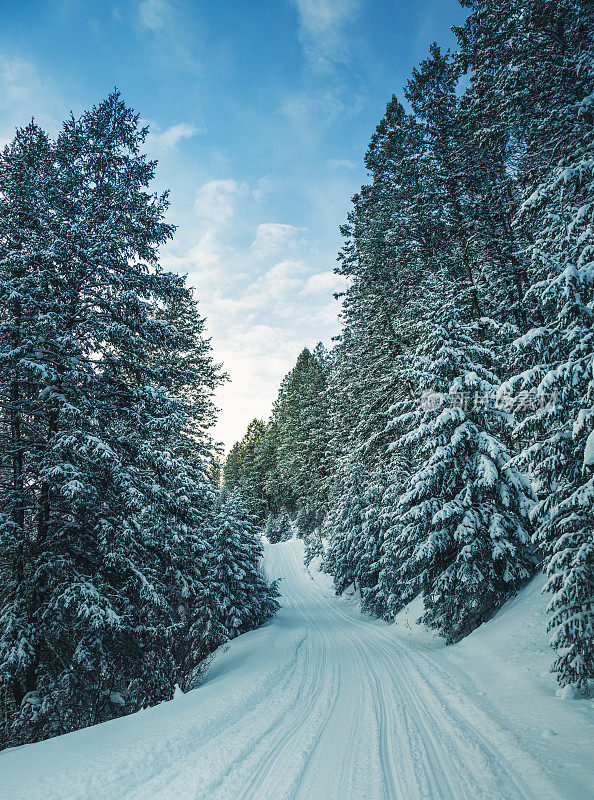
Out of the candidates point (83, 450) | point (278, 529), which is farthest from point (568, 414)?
point (278, 529)

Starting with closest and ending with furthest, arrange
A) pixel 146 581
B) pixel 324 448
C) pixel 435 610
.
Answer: pixel 146 581 → pixel 435 610 → pixel 324 448

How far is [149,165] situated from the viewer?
1122 centimetres

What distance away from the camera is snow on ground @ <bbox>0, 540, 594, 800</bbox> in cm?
388

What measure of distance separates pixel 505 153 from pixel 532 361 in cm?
781

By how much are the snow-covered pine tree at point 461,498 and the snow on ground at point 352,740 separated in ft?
3.78

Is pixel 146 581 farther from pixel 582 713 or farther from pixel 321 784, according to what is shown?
pixel 582 713

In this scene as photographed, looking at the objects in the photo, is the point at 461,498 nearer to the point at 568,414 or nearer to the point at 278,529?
the point at 568,414

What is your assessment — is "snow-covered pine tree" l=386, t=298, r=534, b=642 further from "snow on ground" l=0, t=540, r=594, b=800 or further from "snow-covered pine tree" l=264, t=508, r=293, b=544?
"snow-covered pine tree" l=264, t=508, r=293, b=544

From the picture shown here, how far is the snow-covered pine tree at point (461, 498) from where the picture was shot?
9.55 meters

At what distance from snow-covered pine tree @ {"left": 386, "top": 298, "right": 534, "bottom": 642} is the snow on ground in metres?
1.15

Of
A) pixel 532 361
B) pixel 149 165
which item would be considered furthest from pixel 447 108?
pixel 532 361

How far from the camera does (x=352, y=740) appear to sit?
16.2 ft

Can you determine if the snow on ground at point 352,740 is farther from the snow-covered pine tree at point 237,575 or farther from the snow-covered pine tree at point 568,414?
the snow-covered pine tree at point 237,575

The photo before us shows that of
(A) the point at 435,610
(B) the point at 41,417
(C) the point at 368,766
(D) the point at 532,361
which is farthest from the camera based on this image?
(A) the point at 435,610
